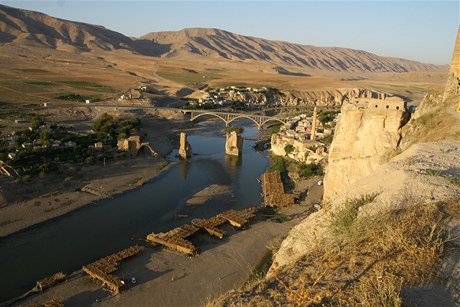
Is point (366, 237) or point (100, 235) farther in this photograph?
point (100, 235)

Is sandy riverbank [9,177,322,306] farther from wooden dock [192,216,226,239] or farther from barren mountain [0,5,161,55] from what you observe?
barren mountain [0,5,161,55]

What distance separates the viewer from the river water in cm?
2075

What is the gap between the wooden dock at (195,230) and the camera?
21.7 meters

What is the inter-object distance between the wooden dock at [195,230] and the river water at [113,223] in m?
1.60

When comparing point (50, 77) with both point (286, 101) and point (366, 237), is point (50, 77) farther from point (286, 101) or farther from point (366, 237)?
point (366, 237)

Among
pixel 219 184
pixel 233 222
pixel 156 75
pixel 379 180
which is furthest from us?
pixel 156 75

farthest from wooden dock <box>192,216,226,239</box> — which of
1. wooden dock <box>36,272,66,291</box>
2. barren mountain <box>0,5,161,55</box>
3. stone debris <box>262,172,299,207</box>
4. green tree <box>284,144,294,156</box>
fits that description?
barren mountain <box>0,5,161,55</box>

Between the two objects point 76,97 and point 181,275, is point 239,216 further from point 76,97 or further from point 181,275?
point 76,97

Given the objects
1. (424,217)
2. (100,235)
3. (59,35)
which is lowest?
(100,235)

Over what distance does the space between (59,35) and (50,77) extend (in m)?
93.2

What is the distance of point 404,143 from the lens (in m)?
15.7

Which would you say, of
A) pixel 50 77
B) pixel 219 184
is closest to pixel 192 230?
pixel 219 184

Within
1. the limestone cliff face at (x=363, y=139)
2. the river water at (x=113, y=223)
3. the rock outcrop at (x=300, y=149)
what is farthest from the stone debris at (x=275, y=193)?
the limestone cliff face at (x=363, y=139)

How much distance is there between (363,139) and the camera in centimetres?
1783
